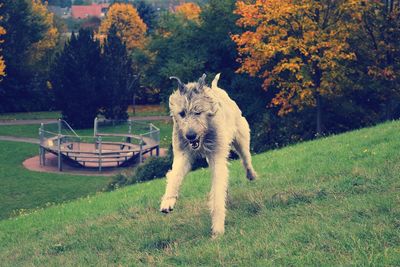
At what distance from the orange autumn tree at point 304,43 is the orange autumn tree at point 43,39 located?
40371mm

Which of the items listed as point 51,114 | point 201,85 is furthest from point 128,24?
point 201,85

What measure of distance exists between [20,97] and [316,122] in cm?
4073

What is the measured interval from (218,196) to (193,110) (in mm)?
1346

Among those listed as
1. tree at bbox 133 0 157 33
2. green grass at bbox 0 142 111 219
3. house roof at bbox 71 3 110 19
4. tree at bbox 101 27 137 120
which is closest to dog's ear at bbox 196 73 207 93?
green grass at bbox 0 142 111 219

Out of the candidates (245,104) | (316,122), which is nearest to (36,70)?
(245,104)

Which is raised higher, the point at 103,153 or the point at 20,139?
the point at 103,153

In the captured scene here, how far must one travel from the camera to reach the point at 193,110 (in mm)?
9000

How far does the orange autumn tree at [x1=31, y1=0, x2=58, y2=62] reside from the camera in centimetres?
6700

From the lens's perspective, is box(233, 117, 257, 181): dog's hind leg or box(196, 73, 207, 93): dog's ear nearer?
box(196, 73, 207, 93): dog's ear

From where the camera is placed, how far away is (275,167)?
14680 mm

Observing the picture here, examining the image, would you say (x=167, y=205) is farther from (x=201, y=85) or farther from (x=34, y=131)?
(x=34, y=131)

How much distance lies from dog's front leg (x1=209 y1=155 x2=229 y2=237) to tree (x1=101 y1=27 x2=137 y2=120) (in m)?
45.1

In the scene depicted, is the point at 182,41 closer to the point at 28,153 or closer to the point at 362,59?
the point at 28,153

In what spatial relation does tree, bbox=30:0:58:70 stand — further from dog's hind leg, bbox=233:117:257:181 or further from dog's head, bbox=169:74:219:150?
dog's head, bbox=169:74:219:150
